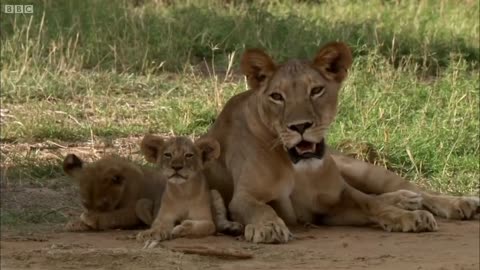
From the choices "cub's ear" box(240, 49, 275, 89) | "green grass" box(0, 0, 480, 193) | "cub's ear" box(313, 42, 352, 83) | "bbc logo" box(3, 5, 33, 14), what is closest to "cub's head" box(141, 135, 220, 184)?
"cub's ear" box(240, 49, 275, 89)

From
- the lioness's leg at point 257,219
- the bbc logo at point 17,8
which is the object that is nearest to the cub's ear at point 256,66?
the lioness's leg at point 257,219

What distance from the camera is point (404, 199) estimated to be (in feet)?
22.0

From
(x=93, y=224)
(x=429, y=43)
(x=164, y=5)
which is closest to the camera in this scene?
(x=93, y=224)

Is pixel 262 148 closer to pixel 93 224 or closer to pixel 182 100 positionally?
pixel 93 224

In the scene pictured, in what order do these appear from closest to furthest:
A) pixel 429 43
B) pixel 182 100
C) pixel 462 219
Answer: pixel 462 219 → pixel 182 100 → pixel 429 43

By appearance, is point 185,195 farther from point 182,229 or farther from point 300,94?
point 300,94

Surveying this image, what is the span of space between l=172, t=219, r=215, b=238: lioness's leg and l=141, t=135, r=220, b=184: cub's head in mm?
221

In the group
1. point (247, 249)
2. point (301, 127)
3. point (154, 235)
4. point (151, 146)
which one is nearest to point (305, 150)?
point (301, 127)

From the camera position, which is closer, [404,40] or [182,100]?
[182,100]

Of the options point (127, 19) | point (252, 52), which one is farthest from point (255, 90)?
point (127, 19)

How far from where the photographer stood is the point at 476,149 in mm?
8203

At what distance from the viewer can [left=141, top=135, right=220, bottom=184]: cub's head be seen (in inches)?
230

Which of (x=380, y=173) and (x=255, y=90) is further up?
(x=255, y=90)

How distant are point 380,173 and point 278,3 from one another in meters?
6.43
